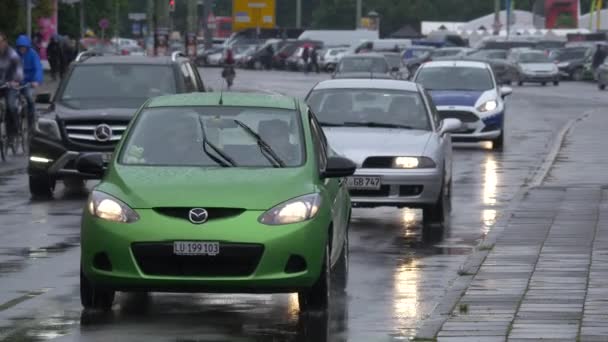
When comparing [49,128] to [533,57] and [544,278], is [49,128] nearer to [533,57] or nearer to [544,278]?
[544,278]

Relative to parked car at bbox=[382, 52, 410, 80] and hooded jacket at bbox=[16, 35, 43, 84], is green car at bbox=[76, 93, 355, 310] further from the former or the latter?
parked car at bbox=[382, 52, 410, 80]

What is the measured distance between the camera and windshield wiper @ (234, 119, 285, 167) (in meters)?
11.5

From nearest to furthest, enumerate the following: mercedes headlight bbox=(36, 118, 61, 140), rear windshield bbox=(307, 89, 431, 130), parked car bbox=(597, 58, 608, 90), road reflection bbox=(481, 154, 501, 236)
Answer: road reflection bbox=(481, 154, 501, 236)
rear windshield bbox=(307, 89, 431, 130)
mercedes headlight bbox=(36, 118, 61, 140)
parked car bbox=(597, 58, 608, 90)

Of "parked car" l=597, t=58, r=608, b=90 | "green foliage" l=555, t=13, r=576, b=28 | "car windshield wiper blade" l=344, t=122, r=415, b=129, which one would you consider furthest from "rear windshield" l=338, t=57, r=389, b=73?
"green foliage" l=555, t=13, r=576, b=28

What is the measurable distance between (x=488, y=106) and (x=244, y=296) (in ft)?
64.3

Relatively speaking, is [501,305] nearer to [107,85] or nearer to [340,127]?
[340,127]

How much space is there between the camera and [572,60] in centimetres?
7869

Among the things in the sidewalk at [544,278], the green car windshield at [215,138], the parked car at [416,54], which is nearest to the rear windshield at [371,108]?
the sidewalk at [544,278]

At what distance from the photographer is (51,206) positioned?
19.0m

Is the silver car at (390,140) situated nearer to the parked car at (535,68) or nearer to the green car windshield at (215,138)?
the green car windshield at (215,138)

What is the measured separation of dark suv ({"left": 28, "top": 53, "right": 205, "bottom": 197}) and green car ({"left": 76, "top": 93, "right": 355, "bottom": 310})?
7.89m

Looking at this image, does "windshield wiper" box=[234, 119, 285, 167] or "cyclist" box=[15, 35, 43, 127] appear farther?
"cyclist" box=[15, 35, 43, 127]

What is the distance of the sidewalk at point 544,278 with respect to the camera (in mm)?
9961

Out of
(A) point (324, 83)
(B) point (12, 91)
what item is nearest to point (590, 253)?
(A) point (324, 83)
